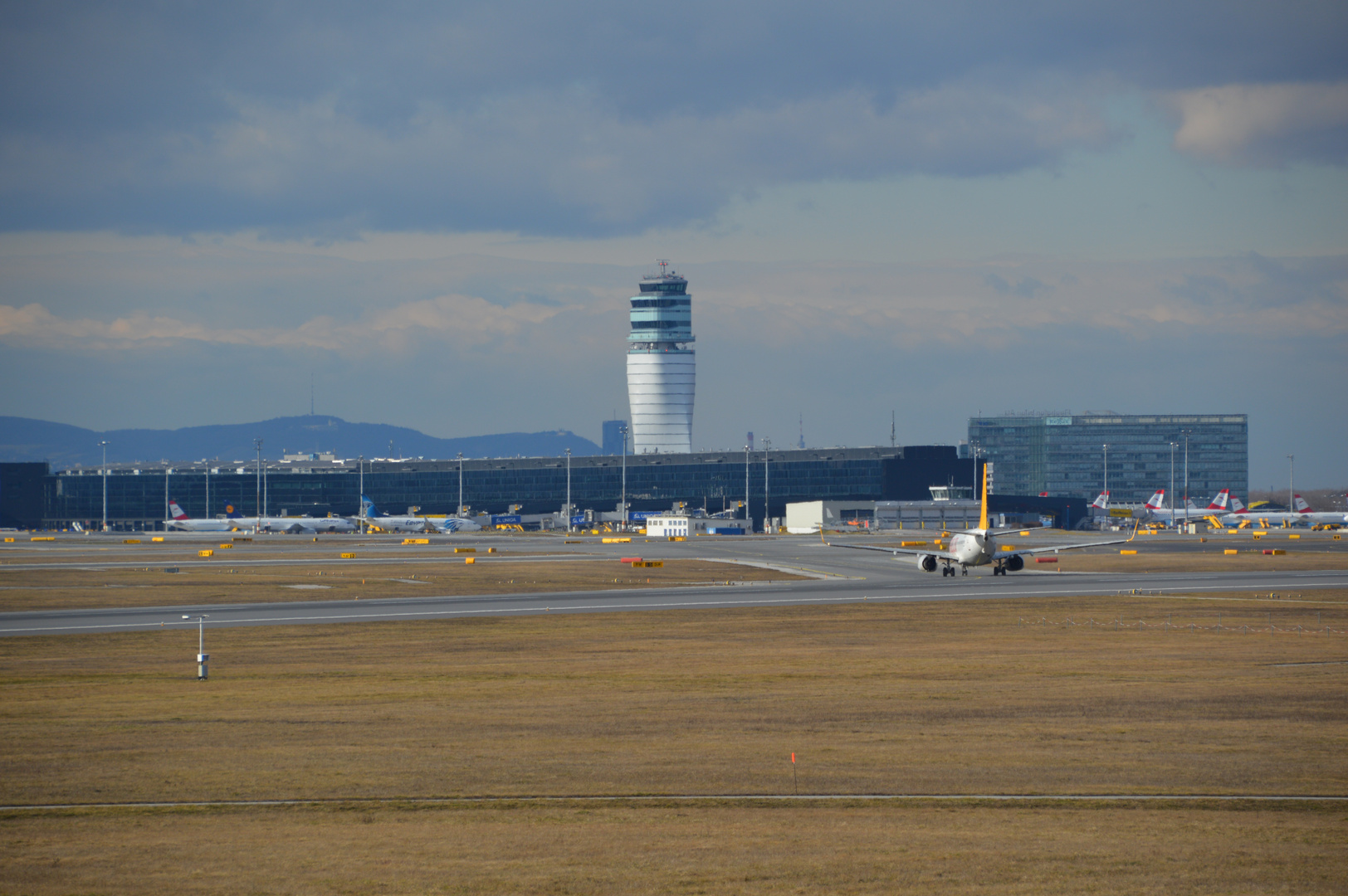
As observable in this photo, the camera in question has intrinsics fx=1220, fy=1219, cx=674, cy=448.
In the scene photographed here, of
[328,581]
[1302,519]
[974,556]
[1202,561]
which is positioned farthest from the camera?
[1302,519]

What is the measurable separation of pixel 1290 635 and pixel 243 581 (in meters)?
56.8

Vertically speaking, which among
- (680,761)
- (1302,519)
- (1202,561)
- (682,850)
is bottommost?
(1302,519)

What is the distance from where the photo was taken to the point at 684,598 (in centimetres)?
6012

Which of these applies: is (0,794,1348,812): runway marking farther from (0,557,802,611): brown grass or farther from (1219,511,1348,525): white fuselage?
(1219,511,1348,525): white fuselage

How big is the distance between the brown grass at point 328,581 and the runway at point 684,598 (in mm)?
4114

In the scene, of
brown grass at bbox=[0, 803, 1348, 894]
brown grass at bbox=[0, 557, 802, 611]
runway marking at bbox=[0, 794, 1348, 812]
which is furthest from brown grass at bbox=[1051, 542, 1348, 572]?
brown grass at bbox=[0, 803, 1348, 894]

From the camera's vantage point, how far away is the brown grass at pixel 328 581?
63.1 m

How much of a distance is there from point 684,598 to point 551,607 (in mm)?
7290

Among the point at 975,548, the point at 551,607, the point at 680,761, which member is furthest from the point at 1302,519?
the point at 680,761

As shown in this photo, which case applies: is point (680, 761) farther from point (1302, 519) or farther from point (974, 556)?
point (1302, 519)

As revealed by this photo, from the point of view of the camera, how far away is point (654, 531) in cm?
17688

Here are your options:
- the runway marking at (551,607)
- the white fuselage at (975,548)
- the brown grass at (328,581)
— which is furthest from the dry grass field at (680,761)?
the white fuselage at (975,548)

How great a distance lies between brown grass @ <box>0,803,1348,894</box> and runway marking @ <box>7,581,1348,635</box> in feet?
109

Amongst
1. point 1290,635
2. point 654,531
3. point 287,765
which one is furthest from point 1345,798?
point 654,531
